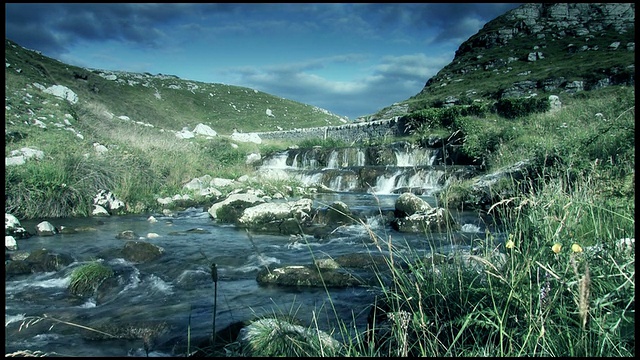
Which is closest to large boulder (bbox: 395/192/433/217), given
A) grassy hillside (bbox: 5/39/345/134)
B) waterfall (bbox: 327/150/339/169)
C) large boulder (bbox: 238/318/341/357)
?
large boulder (bbox: 238/318/341/357)

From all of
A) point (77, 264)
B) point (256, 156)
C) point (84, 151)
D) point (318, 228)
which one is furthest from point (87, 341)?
point (256, 156)

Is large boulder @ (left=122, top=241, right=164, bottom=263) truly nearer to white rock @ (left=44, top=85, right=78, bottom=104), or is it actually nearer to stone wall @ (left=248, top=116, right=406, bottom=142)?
white rock @ (left=44, top=85, right=78, bottom=104)

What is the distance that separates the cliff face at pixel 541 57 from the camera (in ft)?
111

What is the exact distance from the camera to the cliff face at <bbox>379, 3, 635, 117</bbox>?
111 feet

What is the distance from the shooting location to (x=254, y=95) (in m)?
71.7

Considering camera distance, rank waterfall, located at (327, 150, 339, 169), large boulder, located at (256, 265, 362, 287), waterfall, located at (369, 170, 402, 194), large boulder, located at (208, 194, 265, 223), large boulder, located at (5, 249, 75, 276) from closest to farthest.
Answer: large boulder, located at (256, 265, 362, 287)
large boulder, located at (5, 249, 75, 276)
large boulder, located at (208, 194, 265, 223)
waterfall, located at (369, 170, 402, 194)
waterfall, located at (327, 150, 339, 169)

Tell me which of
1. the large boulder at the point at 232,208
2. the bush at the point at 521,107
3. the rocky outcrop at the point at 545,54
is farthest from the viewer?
the rocky outcrop at the point at 545,54

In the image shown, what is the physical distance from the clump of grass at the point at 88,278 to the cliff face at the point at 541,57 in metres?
33.6

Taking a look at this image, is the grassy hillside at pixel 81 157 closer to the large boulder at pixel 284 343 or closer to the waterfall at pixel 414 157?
the waterfall at pixel 414 157

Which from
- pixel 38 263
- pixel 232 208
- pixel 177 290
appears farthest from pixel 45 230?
pixel 177 290

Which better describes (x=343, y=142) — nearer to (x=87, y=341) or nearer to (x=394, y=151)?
(x=394, y=151)

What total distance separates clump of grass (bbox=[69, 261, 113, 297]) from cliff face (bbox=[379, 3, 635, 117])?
3356 cm

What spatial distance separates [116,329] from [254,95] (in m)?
69.9

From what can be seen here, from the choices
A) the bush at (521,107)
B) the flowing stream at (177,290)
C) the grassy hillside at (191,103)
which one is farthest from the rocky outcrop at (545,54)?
the flowing stream at (177,290)
